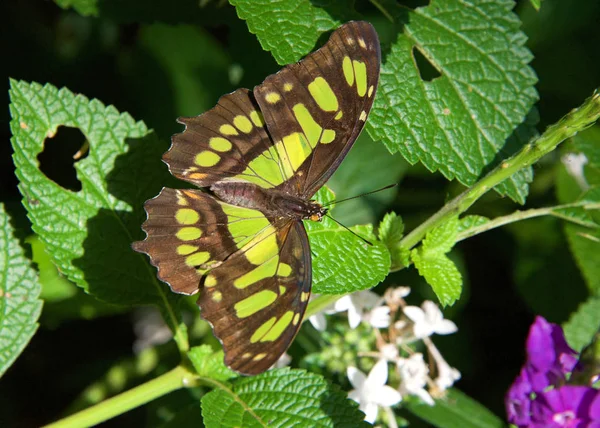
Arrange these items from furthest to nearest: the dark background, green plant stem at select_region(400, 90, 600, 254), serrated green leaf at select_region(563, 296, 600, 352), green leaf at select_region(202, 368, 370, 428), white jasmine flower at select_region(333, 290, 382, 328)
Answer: the dark background < serrated green leaf at select_region(563, 296, 600, 352) < white jasmine flower at select_region(333, 290, 382, 328) < green leaf at select_region(202, 368, 370, 428) < green plant stem at select_region(400, 90, 600, 254)

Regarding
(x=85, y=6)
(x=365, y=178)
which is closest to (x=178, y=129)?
(x=85, y=6)

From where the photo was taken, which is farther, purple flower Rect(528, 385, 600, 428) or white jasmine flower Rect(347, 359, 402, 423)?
white jasmine flower Rect(347, 359, 402, 423)

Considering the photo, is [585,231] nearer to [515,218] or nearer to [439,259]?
[515,218]

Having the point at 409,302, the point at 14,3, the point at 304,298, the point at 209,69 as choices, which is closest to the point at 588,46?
the point at 409,302

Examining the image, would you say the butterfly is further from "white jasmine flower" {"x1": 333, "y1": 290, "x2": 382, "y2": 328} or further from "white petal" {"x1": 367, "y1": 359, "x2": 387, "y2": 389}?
"white petal" {"x1": 367, "y1": 359, "x2": 387, "y2": 389}

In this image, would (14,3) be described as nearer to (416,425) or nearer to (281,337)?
(281,337)

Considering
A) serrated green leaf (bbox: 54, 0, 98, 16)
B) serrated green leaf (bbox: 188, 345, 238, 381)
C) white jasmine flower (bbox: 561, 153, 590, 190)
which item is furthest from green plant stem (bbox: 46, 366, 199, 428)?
white jasmine flower (bbox: 561, 153, 590, 190)

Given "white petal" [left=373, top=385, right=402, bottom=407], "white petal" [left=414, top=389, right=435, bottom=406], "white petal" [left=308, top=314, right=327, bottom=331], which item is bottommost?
"white petal" [left=414, top=389, right=435, bottom=406]
